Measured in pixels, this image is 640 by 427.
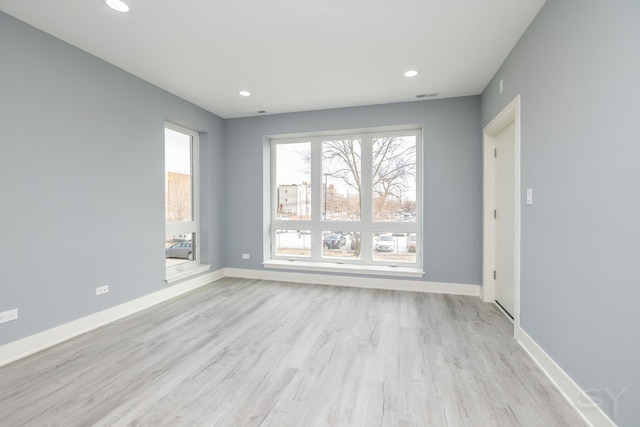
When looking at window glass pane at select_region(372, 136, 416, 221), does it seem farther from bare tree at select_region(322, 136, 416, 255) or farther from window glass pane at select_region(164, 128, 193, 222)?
window glass pane at select_region(164, 128, 193, 222)

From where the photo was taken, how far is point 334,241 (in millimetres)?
4840

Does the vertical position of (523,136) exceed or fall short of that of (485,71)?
it falls short

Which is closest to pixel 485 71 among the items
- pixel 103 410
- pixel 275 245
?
pixel 275 245

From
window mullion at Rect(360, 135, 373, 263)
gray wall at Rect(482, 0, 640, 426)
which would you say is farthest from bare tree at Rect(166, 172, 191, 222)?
gray wall at Rect(482, 0, 640, 426)

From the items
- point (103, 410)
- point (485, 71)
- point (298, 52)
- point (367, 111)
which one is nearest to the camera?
point (103, 410)

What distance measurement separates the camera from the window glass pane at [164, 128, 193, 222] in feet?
13.4

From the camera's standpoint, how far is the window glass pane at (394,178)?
446 cm

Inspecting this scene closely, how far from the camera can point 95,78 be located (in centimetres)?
293

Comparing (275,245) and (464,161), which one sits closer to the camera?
(464,161)

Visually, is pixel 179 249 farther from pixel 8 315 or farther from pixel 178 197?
pixel 8 315

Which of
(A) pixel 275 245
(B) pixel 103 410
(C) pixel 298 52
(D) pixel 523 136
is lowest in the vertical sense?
(B) pixel 103 410

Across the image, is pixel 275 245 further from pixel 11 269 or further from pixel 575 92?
pixel 575 92

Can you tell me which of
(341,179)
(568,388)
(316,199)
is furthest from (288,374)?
(341,179)

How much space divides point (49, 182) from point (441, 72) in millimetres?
3960
